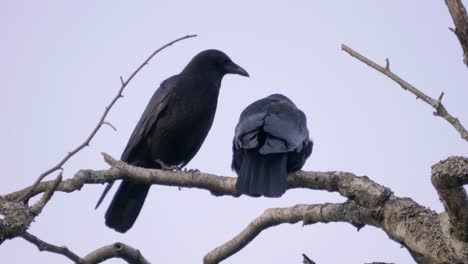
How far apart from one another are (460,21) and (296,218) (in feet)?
5.03

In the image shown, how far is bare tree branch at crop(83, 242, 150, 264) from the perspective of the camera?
3422mm

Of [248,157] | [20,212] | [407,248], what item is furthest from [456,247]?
[248,157]

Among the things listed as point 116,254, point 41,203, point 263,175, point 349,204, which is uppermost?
point 263,175

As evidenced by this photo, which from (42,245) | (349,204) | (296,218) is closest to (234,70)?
(296,218)

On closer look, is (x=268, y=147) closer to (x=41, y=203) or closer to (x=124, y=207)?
(x=124, y=207)

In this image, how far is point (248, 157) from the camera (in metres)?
5.26

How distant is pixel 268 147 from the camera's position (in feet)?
17.1

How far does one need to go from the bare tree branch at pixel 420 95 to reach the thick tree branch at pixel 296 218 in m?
0.77

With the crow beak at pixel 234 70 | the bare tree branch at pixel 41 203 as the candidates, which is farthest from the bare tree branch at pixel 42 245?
the crow beak at pixel 234 70

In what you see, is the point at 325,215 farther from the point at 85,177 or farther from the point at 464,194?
the point at 85,177

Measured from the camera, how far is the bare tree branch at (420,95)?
2.56 m

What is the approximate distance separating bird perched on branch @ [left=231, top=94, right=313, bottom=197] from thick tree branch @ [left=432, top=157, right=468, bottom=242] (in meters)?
2.02

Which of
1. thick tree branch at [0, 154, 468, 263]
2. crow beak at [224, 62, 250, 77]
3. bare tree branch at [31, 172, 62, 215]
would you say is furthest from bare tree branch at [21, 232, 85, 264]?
crow beak at [224, 62, 250, 77]

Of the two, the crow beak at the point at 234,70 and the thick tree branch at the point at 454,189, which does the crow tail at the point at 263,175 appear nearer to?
the thick tree branch at the point at 454,189
